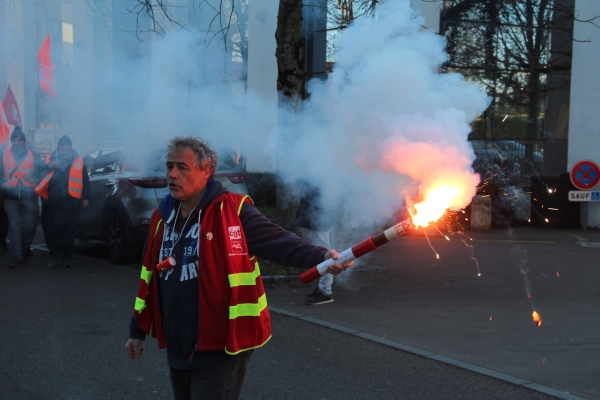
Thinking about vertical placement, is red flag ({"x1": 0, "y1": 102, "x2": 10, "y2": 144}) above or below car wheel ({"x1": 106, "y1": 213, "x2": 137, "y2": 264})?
above

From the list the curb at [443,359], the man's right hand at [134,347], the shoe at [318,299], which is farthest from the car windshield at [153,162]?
the man's right hand at [134,347]

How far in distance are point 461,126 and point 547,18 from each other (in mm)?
12703

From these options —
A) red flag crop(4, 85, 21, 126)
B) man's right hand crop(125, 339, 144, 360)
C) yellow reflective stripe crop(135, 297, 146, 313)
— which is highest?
red flag crop(4, 85, 21, 126)

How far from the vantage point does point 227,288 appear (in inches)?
120

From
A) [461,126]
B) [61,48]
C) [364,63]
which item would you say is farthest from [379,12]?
[61,48]

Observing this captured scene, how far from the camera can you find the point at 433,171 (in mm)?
4176

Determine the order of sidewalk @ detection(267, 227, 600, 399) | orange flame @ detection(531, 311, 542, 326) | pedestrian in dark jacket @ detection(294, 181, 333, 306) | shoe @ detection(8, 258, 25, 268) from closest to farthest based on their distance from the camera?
sidewalk @ detection(267, 227, 600, 399)
orange flame @ detection(531, 311, 542, 326)
pedestrian in dark jacket @ detection(294, 181, 333, 306)
shoe @ detection(8, 258, 25, 268)

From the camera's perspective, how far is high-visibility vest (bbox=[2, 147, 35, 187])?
9.55 meters

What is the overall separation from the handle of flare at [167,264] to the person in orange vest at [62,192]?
6.76 metres

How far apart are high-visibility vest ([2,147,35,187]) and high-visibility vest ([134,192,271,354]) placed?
7.39m

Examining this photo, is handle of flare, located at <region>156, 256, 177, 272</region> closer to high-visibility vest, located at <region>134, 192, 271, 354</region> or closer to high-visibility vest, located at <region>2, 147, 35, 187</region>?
high-visibility vest, located at <region>134, 192, 271, 354</region>

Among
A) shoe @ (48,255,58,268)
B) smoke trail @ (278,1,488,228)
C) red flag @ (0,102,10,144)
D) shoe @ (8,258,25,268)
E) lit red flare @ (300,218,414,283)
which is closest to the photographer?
lit red flare @ (300,218,414,283)

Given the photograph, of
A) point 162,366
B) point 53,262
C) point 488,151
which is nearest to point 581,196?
point 488,151

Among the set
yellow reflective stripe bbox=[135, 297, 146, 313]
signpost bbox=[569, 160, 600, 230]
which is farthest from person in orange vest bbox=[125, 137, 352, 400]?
signpost bbox=[569, 160, 600, 230]
